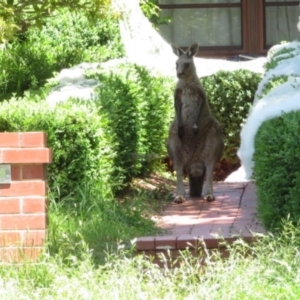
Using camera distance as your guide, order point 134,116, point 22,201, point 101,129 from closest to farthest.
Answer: point 22,201 → point 101,129 → point 134,116

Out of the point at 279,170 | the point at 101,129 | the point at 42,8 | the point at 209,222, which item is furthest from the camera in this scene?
the point at 42,8

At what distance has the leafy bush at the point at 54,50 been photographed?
13.5m

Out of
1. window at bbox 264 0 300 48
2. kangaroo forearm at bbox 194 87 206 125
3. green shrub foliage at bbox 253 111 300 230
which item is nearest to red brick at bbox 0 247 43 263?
green shrub foliage at bbox 253 111 300 230

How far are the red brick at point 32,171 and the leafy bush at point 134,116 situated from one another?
92.6 inches

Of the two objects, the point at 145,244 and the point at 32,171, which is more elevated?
the point at 32,171

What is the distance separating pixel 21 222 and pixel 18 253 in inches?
8.2

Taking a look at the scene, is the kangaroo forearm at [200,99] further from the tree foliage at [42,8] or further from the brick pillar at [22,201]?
the brick pillar at [22,201]

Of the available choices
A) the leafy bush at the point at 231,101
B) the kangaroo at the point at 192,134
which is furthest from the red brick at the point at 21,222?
the leafy bush at the point at 231,101

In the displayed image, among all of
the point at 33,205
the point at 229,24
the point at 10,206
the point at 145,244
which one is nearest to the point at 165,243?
the point at 145,244

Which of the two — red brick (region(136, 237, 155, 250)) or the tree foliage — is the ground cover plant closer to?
red brick (region(136, 237, 155, 250))

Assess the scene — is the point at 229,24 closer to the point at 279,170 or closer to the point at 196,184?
the point at 196,184

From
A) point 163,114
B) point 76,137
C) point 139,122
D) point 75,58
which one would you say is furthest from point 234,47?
point 76,137

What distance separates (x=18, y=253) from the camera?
719 cm

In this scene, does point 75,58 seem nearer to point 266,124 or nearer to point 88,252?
point 266,124
